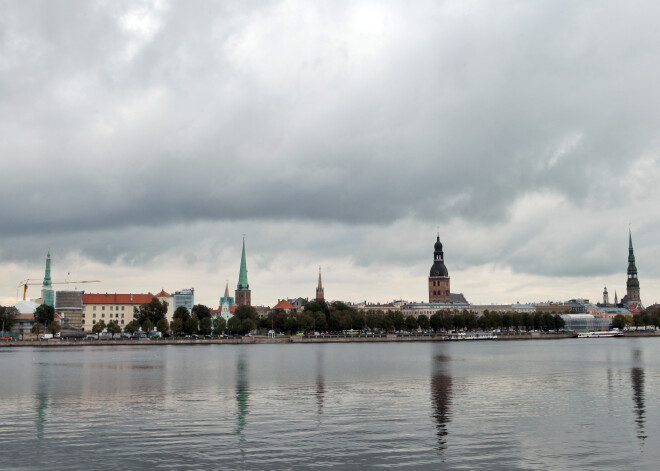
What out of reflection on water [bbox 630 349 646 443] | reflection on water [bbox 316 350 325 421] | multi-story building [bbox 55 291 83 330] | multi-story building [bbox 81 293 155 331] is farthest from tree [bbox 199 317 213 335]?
reflection on water [bbox 630 349 646 443]

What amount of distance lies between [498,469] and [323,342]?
13036 cm

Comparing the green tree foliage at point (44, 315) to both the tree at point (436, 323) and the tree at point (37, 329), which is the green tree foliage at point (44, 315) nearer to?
the tree at point (37, 329)

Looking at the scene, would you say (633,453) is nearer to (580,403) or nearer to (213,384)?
(580,403)

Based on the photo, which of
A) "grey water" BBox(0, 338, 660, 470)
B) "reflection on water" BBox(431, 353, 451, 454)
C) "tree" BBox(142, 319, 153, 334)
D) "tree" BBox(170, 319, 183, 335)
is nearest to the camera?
"grey water" BBox(0, 338, 660, 470)

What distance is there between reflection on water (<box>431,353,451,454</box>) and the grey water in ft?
0.26

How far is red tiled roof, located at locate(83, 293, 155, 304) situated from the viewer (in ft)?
600

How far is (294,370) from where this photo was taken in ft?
201

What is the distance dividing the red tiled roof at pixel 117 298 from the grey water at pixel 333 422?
13391 cm

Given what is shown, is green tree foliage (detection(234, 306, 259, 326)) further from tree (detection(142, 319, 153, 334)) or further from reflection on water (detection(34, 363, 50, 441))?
reflection on water (detection(34, 363, 50, 441))

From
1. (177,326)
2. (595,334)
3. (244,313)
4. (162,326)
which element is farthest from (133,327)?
(595,334)

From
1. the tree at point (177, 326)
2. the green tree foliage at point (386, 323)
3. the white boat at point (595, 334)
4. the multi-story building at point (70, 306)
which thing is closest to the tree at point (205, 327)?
the tree at point (177, 326)

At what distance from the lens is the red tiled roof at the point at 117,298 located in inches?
7195

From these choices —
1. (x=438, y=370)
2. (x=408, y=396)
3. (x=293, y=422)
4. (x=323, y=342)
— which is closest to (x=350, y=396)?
(x=408, y=396)

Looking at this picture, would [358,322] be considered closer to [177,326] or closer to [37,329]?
[177,326]
